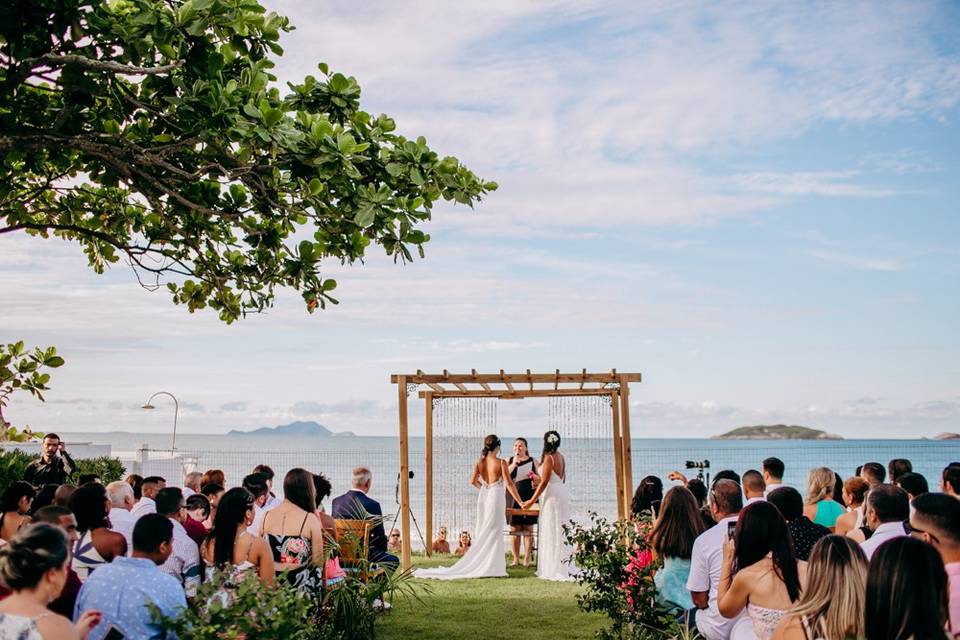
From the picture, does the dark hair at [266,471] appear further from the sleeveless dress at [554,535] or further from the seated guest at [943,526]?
the seated guest at [943,526]

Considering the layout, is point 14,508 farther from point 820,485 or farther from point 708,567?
point 820,485

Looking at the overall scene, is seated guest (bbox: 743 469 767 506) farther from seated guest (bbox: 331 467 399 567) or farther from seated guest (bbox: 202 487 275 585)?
seated guest (bbox: 202 487 275 585)

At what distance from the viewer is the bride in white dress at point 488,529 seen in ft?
40.5

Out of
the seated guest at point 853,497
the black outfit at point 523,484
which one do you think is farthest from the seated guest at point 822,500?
the black outfit at point 523,484

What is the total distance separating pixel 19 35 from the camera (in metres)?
5.51

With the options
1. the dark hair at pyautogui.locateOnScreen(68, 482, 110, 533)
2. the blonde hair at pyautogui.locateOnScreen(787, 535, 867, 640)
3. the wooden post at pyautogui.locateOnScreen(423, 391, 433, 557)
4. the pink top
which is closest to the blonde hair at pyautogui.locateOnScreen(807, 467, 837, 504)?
the pink top

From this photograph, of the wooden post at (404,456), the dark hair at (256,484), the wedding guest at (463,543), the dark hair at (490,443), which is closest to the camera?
the dark hair at (256,484)

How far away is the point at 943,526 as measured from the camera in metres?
4.65

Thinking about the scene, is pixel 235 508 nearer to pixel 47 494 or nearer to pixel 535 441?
pixel 47 494

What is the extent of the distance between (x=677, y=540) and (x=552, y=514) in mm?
6014

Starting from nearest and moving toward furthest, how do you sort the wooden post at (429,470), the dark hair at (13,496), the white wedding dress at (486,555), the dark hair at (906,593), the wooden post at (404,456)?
the dark hair at (906,593), the dark hair at (13,496), the white wedding dress at (486,555), the wooden post at (404,456), the wooden post at (429,470)

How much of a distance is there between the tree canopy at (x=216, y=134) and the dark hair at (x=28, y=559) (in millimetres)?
2743

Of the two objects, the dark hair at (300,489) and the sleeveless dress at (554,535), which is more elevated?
the dark hair at (300,489)

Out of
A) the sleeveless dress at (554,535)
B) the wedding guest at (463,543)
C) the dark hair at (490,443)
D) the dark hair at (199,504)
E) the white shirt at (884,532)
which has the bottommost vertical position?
the wedding guest at (463,543)
